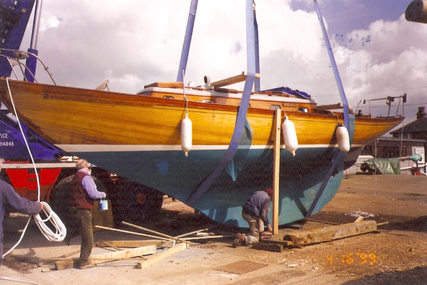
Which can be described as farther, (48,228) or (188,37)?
(188,37)

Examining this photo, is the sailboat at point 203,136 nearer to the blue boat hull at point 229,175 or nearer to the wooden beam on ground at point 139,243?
the blue boat hull at point 229,175

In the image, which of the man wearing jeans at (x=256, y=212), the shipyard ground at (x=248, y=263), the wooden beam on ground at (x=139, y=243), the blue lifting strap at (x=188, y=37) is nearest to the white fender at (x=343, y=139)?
the shipyard ground at (x=248, y=263)

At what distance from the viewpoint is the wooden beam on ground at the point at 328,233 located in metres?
5.47

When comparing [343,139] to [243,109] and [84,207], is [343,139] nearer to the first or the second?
[243,109]

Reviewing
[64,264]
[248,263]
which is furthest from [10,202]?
[248,263]

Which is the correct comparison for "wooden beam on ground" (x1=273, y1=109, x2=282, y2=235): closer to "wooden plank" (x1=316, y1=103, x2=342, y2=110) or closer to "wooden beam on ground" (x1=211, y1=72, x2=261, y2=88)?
"wooden beam on ground" (x1=211, y1=72, x2=261, y2=88)

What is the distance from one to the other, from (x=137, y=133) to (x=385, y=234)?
14.3ft

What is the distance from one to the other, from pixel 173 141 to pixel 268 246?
203 centimetres

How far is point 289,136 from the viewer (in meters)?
6.28

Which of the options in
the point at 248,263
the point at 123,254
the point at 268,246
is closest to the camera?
the point at 248,263

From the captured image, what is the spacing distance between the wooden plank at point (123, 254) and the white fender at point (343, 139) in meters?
3.98

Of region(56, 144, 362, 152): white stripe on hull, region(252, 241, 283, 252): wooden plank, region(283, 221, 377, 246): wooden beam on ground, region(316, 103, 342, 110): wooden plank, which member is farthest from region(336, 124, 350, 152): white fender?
region(252, 241, 283, 252): wooden plank

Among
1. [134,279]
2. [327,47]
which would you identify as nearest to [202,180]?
[134,279]

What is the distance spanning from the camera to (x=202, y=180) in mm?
6164
